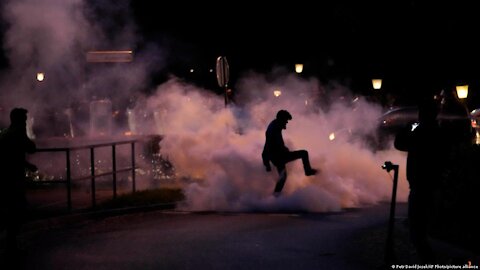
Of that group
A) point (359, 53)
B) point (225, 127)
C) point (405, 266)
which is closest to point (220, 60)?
point (225, 127)

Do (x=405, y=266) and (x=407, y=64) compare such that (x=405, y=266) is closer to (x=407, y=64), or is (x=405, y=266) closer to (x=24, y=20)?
(x=24, y=20)

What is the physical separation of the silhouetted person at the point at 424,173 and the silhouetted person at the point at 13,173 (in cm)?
460

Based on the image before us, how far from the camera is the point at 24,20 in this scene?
1839cm

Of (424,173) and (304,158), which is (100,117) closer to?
(304,158)

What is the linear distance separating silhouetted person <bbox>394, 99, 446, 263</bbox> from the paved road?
754mm

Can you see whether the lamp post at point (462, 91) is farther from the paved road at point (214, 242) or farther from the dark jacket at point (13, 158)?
the dark jacket at point (13, 158)

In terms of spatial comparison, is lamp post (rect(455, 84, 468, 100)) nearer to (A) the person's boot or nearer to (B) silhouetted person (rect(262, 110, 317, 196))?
(A) the person's boot

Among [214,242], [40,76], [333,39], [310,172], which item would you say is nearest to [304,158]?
[310,172]

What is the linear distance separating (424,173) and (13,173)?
4805 millimetres

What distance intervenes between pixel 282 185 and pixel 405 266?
551 cm

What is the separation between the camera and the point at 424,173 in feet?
23.7

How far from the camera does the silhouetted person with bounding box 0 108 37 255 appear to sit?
8.84 meters

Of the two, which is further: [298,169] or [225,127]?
[225,127]

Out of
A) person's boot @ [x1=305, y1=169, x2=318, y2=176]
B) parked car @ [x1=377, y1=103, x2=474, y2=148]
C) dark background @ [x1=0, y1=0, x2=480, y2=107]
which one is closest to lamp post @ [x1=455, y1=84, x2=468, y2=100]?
dark background @ [x1=0, y1=0, x2=480, y2=107]
